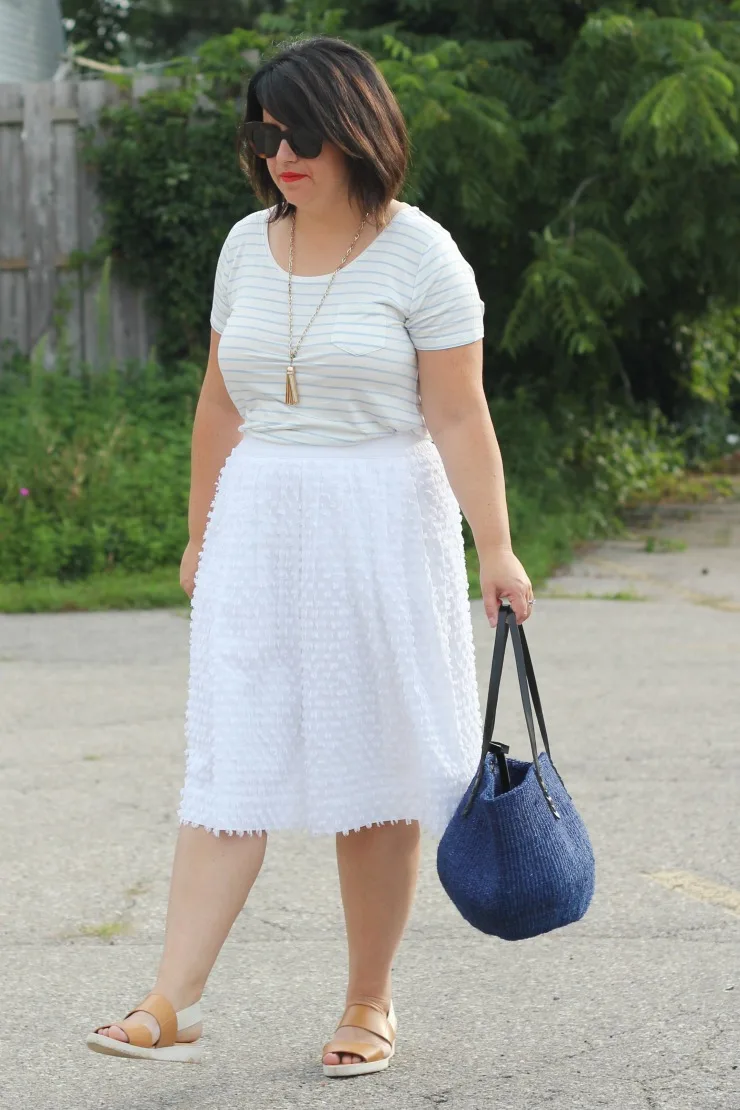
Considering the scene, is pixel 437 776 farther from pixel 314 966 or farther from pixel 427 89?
pixel 427 89

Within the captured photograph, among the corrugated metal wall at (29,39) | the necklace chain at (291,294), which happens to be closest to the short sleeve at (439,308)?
the necklace chain at (291,294)

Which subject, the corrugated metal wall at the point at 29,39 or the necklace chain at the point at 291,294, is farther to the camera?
the corrugated metal wall at the point at 29,39

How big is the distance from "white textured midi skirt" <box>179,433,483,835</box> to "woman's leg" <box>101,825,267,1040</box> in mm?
56

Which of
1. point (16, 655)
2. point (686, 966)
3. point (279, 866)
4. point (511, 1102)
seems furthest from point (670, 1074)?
point (16, 655)

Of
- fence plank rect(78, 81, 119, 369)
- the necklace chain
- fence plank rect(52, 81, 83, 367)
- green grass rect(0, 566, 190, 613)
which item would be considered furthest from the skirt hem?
fence plank rect(52, 81, 83, 367)

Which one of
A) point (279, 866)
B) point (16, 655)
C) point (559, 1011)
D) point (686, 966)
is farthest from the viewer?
point (16, 655)

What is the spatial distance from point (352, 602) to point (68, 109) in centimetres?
924

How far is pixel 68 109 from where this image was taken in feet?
37.7

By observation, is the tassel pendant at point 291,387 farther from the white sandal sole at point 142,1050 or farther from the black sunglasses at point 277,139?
the white sandal sole at point 142,1050

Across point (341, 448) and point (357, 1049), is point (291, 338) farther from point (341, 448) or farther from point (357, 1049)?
point (357, 1049)

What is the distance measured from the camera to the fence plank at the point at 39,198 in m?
11.5

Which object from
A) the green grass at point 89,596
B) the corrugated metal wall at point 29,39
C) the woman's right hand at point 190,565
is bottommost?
the green grass at point 89,596

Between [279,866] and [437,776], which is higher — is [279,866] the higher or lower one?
the lower one

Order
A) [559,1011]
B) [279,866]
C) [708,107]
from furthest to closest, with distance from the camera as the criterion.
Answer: [708,107]
[279,866]
[559,1011]
